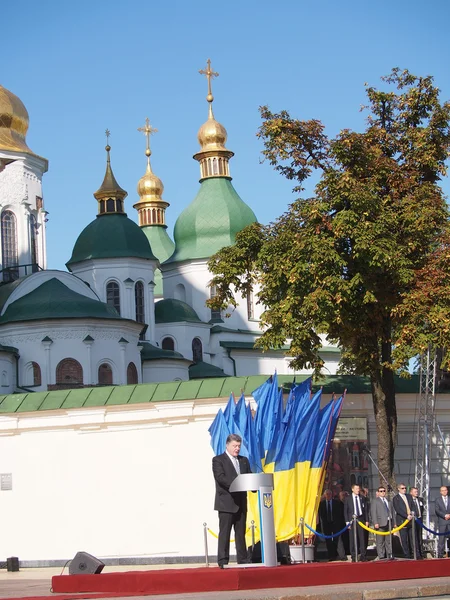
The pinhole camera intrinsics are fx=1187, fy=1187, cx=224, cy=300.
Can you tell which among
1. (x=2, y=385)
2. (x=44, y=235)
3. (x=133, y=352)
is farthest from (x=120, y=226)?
(x=2, y=385)

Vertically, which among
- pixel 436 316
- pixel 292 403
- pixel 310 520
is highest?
pixel 436 316

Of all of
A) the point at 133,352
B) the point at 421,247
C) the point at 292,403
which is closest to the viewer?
the point at 292,403

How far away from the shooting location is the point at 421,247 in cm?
2178

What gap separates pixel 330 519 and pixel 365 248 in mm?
4702

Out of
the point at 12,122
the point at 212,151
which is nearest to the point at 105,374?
the point at 12,122

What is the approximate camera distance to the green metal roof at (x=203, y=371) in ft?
181

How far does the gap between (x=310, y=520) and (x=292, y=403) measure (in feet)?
6.50

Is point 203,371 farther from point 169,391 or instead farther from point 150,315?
point 169,391

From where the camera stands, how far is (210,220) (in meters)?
62.2

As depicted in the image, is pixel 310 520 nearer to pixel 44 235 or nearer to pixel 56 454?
pixel 56 454

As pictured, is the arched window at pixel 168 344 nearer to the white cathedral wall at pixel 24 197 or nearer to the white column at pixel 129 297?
the white column at pixel 129 297

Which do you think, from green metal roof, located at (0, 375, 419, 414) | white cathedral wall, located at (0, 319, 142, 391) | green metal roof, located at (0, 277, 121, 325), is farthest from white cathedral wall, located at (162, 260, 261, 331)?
green metal roof, located at (0, 375, 419, 414)

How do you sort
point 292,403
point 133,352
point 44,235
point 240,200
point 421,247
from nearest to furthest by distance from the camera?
point 292,403, point 421,247, point 133,352, point 44,235, point 240,200

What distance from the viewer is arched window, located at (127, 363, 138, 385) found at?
47.2 m
